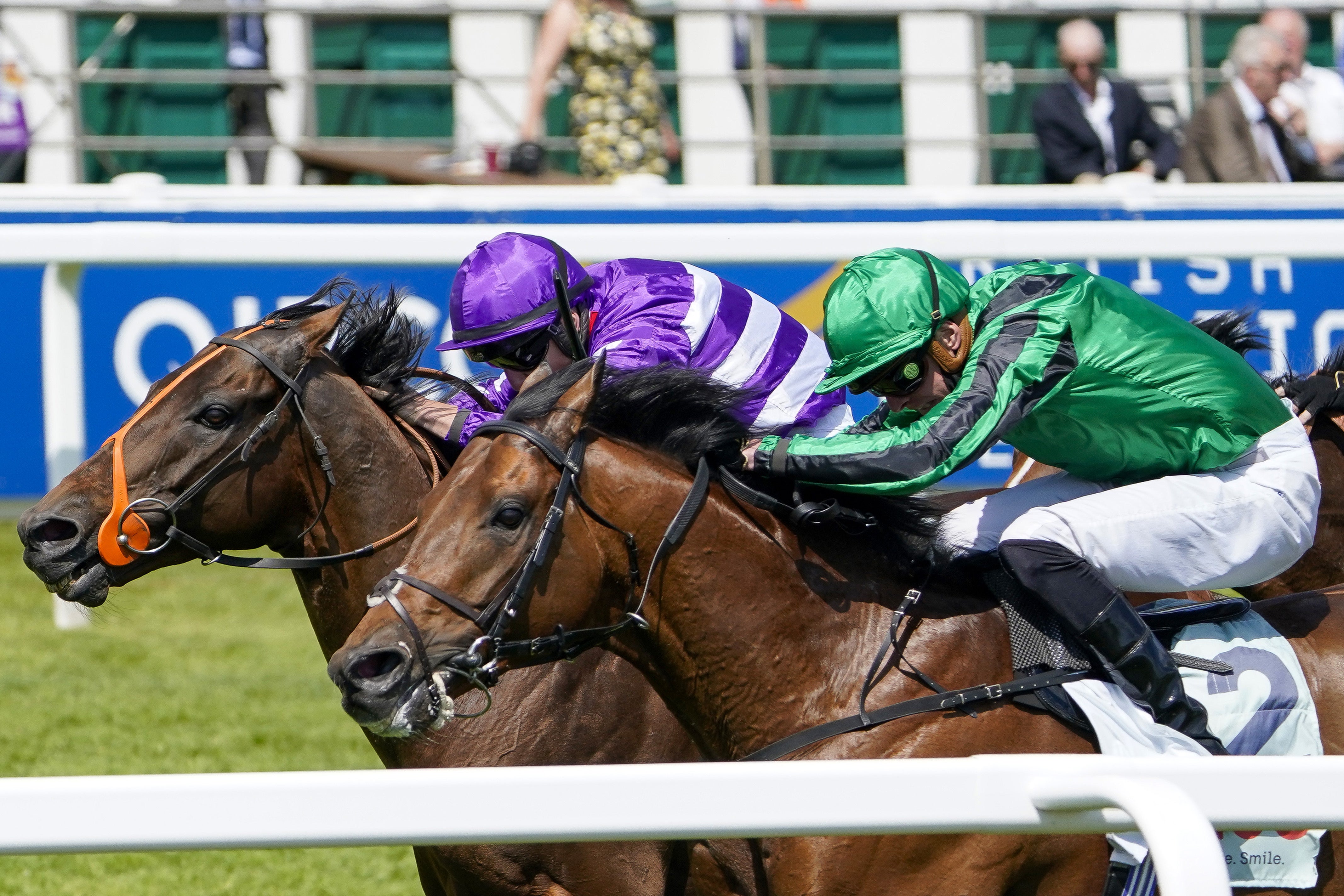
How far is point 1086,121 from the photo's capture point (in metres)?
7.25

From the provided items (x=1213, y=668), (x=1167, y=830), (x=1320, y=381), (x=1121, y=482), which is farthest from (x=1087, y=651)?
(x=1320, y=381)

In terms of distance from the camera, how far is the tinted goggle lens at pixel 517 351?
3.10 m

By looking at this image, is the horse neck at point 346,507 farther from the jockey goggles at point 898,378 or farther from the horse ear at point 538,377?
the jockey goggles at point 898,378

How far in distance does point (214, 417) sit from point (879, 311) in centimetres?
138

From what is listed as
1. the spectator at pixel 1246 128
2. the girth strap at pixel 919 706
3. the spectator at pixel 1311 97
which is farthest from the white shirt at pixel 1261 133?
the girth strap at pixel 919 706

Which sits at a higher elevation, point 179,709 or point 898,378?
point 898,378

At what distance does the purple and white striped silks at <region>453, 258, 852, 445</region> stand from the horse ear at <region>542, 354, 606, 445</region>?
466 mm

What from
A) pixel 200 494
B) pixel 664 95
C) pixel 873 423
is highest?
pixel 664 95

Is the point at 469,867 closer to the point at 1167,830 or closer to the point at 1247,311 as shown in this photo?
the point at 1167,830

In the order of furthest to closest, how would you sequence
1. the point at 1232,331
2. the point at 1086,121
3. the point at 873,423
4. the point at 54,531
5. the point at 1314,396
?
the point at 1086,121 → the point at 1314,396 → the point at 1232,331 → the point at 54,531 → the point at 873,423

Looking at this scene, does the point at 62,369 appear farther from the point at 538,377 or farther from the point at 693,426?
the point at 693,426

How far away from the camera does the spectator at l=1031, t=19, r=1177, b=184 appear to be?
23.7 ft

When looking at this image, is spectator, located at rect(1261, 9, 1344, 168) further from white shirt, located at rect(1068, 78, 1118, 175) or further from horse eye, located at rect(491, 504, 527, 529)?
horse eye, located at rect(491, 504, 527, 529)

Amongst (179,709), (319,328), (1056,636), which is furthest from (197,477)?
(179,709)
